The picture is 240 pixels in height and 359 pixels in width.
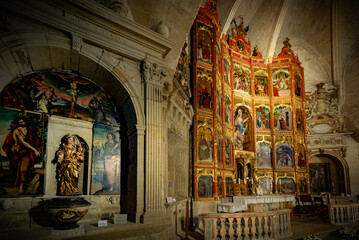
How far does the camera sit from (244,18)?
17.8 metres

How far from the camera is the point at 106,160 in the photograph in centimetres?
560

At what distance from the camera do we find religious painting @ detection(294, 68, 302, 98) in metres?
16.6

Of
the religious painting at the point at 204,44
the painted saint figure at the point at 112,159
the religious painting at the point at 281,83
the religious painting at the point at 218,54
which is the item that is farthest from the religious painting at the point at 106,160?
the religious painting at the point at 281,83

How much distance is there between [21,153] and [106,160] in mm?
1626

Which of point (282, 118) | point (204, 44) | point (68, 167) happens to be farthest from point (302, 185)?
point (68, 167)

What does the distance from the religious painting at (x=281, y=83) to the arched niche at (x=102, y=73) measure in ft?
42.6

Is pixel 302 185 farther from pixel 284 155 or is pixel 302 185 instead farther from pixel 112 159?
pixel 112 159

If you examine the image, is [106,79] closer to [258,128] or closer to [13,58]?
[13,58]

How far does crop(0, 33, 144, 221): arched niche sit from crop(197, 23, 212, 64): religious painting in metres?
7.09

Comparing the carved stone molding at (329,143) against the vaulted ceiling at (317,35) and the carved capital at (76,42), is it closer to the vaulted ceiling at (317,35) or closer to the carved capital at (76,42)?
the vaulted ceiling at (317,35)

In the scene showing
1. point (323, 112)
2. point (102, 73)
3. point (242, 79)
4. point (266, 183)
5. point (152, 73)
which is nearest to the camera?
point (102, 73)

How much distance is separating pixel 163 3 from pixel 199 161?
22.7ft

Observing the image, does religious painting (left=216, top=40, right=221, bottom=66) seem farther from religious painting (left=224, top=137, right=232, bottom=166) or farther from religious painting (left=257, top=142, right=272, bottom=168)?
religious painting (left=257, top=142, right=272, bottom=168)

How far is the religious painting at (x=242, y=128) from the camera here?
15156mm
